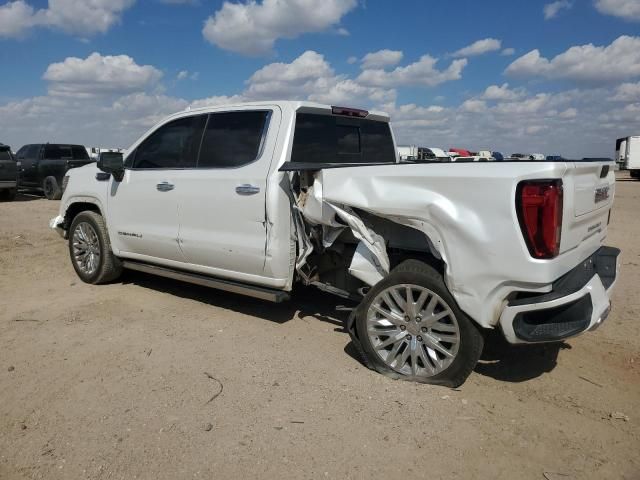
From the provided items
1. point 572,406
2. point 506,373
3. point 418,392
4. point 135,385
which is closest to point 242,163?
point 135,385

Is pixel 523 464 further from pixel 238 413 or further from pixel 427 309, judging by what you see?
pixel 238 413

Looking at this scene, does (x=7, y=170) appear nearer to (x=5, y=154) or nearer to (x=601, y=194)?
(x=5, y=154)

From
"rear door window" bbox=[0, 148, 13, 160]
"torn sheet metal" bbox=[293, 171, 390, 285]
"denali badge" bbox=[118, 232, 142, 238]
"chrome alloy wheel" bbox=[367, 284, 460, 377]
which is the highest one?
"rear door window" bbox=[0, 148, 13, 160]

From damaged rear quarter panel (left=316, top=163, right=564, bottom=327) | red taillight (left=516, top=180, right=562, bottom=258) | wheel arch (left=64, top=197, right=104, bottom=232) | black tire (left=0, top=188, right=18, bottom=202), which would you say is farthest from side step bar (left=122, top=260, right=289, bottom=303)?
black tire (left=0, top=188, right=18, bottom=202)

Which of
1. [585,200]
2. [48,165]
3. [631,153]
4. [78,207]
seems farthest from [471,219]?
[631,153]

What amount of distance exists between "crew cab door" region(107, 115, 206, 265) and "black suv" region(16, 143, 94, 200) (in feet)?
40.5

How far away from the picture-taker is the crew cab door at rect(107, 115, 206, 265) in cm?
512

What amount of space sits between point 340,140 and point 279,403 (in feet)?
8.42

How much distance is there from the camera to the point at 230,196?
461 centimetres

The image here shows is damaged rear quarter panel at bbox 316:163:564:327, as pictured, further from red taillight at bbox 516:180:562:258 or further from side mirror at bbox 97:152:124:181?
side mirror at bbox 97:152:124:181

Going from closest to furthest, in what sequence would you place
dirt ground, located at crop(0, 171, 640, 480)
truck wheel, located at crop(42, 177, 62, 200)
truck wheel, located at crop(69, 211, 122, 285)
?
dirt ground, located at crop(0, 171, 640, 480) < truck wheel, located at crop(69, 211, 122, 285) < truck wheel, located at crop(42, 177, 62, 200)

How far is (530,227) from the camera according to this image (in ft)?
9.93

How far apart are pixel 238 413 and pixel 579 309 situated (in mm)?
2193

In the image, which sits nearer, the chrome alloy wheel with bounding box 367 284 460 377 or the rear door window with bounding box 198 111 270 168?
the chrome alloy wheel with bounding box 367 284 460 377
